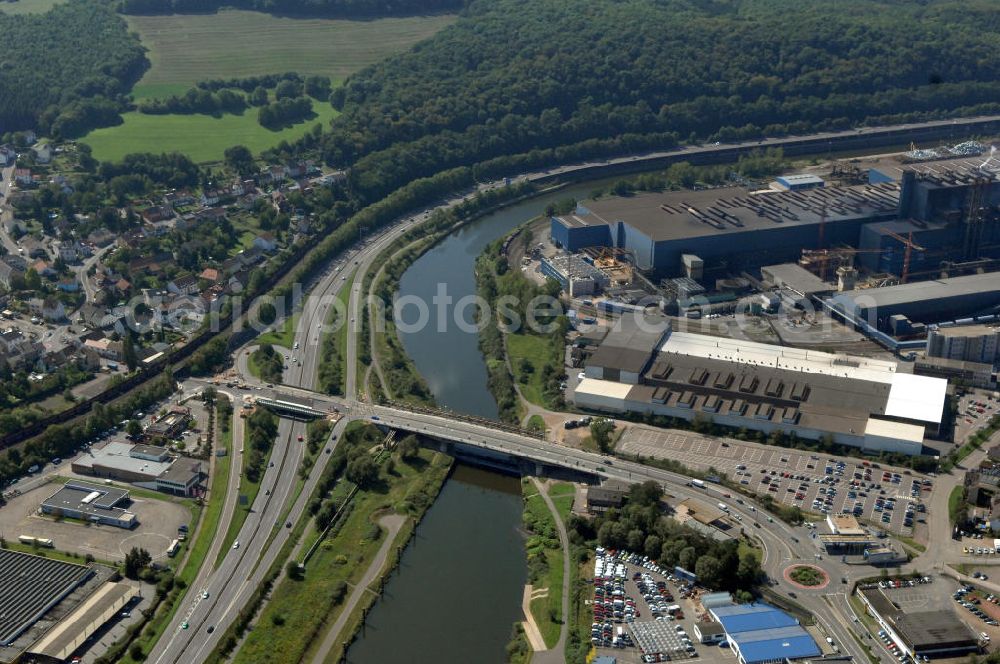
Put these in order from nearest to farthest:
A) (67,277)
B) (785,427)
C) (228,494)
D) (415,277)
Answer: (228,494) → (785,427) → (67,277) → (415,277)

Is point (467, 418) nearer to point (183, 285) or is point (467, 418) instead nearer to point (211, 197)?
point (183, 285)

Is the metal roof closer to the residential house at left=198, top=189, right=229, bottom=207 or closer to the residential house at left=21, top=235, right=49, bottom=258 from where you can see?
the residential house at left=21, top=235, right=49, bottom=258

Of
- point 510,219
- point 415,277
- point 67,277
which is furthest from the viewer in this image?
point 510,219

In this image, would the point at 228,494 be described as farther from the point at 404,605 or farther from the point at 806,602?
the point at 806,602

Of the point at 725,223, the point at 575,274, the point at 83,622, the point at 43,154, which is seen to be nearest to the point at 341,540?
the point at 83,622

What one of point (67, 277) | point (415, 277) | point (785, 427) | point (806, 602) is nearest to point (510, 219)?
point (415, 277)

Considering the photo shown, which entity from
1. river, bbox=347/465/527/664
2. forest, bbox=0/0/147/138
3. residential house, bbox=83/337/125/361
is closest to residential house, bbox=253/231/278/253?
residential house, bbox=83/337/125/361
